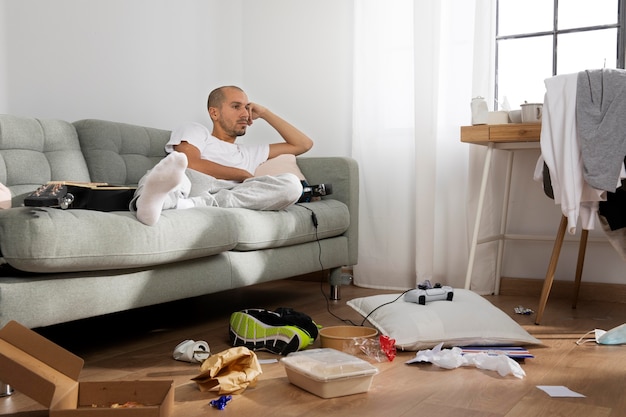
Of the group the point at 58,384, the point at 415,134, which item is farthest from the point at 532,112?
the point at 58,384

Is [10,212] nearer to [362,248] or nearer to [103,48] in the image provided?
[103,48]

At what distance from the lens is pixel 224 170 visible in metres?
3.18

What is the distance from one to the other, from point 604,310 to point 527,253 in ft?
1.89

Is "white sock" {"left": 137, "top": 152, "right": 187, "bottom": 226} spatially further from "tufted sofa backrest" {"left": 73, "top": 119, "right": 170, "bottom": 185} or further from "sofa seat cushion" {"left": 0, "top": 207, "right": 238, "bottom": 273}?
"tufted sofa backrest" {"left": 73, "top": 119, "right": 170, "bottom": 185}

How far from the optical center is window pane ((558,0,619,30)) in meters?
3.46

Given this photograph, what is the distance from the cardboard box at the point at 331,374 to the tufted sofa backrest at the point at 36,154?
1.25 metres

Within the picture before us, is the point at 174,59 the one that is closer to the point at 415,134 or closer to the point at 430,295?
the point at 415,134

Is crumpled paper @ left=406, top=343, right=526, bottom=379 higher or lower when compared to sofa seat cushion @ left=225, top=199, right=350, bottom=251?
lower

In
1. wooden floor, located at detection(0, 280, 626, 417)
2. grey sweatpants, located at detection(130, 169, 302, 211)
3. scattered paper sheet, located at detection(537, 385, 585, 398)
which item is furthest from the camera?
grey sweatpants, located at detection(130, 169, 302, 211)

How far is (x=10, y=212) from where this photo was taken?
5.89 ft

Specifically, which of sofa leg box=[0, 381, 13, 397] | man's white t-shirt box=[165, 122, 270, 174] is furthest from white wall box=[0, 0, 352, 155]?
sofa leg box=[0, 381, 13, 397]

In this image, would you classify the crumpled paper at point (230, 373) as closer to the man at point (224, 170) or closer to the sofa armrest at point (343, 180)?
the man at point (224, 170)

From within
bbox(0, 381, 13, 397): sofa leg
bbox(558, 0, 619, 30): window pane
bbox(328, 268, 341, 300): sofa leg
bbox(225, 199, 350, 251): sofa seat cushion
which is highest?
bbox(558, 0, 619, 30): window pane

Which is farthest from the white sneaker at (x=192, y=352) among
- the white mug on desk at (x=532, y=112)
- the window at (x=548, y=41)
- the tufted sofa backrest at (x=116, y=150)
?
the window at (x=548, y=41)
